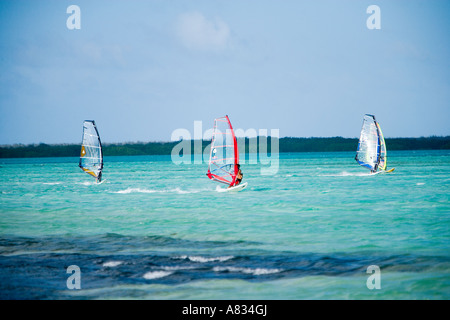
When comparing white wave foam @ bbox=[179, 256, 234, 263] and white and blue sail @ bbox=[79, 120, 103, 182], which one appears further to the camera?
white and blue sail @ bbox=[79, 120, 103, 182]

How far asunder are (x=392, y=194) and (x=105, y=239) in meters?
24.1

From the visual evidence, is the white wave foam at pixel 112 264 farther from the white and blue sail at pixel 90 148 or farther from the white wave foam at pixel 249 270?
the white and blue sail at pixel 90 148

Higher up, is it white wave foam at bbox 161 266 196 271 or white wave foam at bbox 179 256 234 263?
white wave foam at bbox 161 266 196 271

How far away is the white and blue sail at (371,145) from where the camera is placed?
48.8 meters

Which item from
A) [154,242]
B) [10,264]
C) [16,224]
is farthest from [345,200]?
[10,264]

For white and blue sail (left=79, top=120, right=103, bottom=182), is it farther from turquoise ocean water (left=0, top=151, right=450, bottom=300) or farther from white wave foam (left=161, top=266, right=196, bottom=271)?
white wave foam (left=161, top=266, right=196, bottom=271)

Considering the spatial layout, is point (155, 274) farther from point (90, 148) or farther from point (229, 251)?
point (90, 148)

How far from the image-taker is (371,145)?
167 feet

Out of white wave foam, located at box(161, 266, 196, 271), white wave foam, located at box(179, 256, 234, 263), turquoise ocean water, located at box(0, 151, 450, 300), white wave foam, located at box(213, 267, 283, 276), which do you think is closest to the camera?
turquoise ocean water, located at box(0, 151, 450, 300)

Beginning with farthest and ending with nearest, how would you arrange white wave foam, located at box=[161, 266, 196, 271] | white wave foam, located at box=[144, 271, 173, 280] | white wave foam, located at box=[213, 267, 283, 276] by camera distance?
white wave foam, located at box=[161, 266, 196, 271], white wave foam, located at box=[213, 267, 283, 276], white wave foam, located at box=[144, 271, 173, 280]

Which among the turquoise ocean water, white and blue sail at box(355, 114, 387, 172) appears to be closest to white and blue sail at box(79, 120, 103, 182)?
the turquoise ocean water

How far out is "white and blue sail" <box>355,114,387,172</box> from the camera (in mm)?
48812

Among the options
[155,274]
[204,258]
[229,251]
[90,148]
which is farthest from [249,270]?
[90,148]

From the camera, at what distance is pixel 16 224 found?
2138cm
